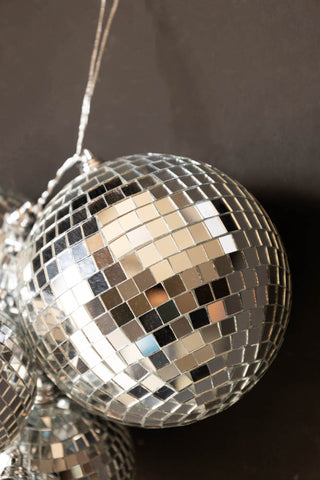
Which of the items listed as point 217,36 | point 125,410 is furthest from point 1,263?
point 217,36

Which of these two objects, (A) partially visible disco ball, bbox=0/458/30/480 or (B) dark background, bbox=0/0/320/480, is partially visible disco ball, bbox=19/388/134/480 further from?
(B) dark background, bbox=0/0/320/480

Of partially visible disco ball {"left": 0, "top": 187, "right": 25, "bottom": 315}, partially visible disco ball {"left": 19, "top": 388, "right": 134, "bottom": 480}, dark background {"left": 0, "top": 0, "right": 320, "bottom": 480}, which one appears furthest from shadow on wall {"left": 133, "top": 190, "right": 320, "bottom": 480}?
partially visible disco ball {"left": 0, "top": 187, "right": 25, "bottom": 315}

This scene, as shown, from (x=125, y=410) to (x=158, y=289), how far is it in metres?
0.10

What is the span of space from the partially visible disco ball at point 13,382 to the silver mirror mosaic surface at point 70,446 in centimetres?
8

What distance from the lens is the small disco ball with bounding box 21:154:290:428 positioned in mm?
411

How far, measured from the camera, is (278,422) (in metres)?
0.66

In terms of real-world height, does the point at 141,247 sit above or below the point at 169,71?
below

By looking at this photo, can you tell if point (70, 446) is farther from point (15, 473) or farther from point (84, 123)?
point (84, 123)

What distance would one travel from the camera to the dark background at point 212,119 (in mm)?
602

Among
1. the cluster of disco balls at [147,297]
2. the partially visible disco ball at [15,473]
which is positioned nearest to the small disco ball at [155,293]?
the cluster of disco balls at [147,297]

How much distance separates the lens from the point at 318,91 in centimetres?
59

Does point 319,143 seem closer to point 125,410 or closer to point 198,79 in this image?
point 198,79

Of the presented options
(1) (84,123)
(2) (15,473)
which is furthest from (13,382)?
(1) (84,123)

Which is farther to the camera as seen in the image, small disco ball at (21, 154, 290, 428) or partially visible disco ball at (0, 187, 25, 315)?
partially visible disco ball at (0, 187, 25, 315)
